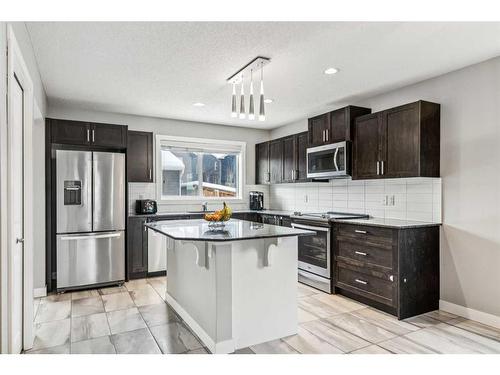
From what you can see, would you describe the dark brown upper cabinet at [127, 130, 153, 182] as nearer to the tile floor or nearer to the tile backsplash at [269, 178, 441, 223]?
the tile floor

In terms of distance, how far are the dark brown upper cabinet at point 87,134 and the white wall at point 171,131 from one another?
53cm

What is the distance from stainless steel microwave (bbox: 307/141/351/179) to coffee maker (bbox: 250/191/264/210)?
1.55 meters

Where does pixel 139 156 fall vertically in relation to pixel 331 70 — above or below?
below

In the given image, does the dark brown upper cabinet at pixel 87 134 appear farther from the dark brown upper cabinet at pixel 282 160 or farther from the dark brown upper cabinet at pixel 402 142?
the dark brown upper cabinet at pixel 402 142

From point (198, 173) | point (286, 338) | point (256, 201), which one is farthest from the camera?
point (256, 201)

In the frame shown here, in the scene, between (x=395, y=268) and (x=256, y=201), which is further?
(x=256, y=201)

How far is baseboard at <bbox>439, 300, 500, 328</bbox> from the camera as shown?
297cm

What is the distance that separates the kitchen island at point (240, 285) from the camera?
8.13 ft

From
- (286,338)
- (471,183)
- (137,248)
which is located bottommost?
(286,338)

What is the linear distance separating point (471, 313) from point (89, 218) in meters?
4.40

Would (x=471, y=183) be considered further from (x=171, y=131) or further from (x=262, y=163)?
(x=171, y=131)

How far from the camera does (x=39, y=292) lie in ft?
12.8

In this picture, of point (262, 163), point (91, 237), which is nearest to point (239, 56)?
point (91, 237)

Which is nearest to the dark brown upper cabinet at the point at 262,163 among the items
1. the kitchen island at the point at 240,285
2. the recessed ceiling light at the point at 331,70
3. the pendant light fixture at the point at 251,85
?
the pendant light fixture at the point at 251,85
